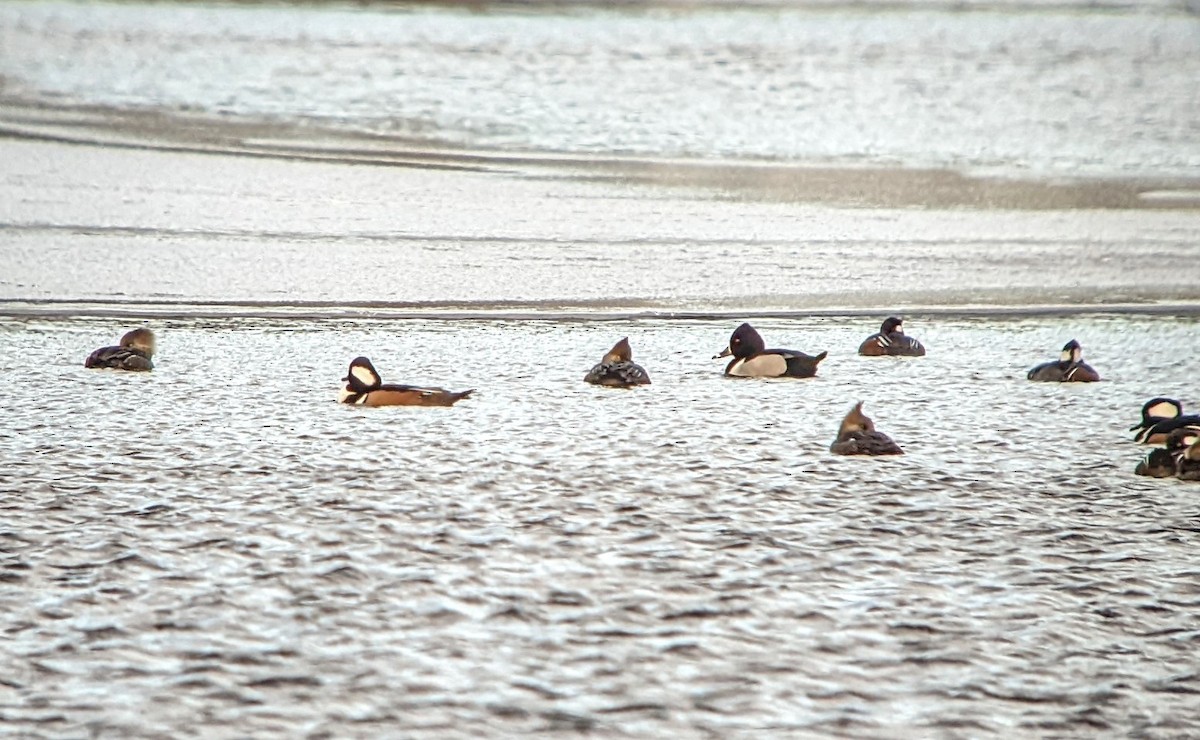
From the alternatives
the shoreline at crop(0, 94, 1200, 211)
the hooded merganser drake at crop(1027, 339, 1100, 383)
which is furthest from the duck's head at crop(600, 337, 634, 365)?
the shoreline at crop(0, 94, 1200, 211)

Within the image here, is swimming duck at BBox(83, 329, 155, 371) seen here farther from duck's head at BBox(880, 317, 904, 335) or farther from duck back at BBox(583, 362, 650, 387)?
duck's head at BBox(880, 317, 904, 335)

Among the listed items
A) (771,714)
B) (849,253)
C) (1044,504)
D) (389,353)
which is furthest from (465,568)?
(849,253)

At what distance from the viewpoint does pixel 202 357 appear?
2879 mm

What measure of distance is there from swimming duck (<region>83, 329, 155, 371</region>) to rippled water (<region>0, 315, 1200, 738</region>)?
0.05 m

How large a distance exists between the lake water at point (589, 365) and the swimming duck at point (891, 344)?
5.2 inches

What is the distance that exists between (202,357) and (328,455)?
100 centimetres

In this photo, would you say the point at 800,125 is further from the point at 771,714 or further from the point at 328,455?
the point at 771,714

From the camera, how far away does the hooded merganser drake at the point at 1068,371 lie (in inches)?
106

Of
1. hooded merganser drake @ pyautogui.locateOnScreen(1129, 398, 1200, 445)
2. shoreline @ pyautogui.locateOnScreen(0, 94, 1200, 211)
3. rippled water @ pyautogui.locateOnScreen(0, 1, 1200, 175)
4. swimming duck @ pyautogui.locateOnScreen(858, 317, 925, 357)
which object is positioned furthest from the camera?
rippled water @ pyautogui.locateOnScreen(0, 1, 1200, 175)

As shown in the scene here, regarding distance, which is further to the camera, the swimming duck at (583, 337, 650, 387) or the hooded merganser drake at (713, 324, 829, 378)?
the hooded merganser drake at (713, 324, 829, 378)

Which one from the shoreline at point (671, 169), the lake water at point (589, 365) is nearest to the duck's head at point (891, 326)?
the lake water at point (589, 365)

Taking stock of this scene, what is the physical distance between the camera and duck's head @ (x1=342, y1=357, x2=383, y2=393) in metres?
2.32

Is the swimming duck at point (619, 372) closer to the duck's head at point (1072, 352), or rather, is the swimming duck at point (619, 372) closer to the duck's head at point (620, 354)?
the duck's head at point (620, 354)

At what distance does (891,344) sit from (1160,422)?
36.4 inches
